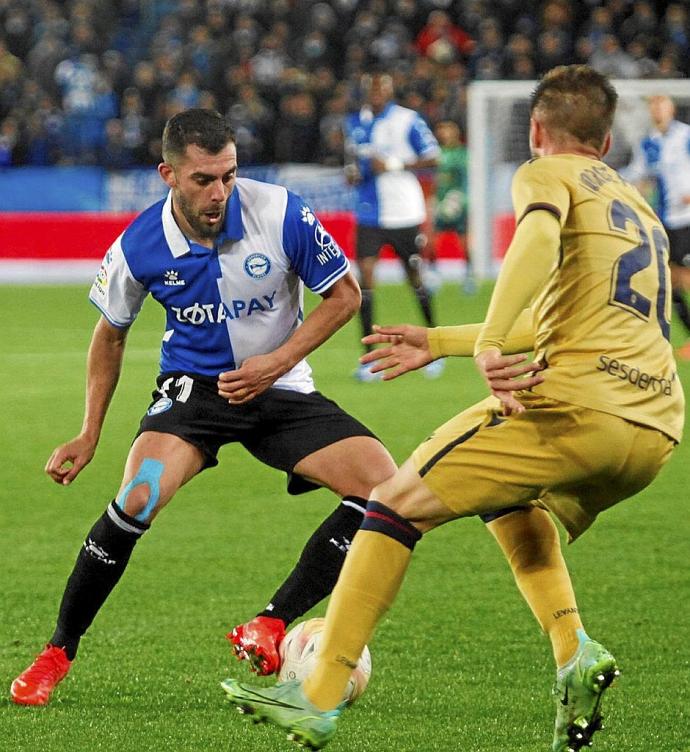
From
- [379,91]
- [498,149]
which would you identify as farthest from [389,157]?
[498,149]

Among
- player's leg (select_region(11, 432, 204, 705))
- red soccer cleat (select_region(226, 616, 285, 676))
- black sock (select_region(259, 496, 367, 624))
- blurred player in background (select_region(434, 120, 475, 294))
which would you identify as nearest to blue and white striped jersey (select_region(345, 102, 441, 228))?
blurred player in background (select_region(434, 120, 475, 294))

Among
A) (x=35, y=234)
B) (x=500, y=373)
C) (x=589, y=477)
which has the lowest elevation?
(x=35, y=234)

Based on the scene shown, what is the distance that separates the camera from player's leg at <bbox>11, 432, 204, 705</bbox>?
14.7 feet

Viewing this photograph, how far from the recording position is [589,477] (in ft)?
12.2

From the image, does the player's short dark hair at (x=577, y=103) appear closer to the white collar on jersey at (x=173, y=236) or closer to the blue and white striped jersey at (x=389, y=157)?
the white collar on jersey at (x=173, y=236)

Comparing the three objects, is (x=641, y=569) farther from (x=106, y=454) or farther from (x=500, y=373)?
(x=106, y=454)

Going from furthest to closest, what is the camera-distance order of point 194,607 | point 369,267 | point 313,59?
point 313,59 → point 369,267 → point 194,607

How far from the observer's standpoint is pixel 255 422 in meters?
4.78

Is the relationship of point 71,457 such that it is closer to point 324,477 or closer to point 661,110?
point 324,477

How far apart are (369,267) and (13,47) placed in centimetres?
1397

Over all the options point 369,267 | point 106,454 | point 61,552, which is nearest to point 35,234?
point 369,267

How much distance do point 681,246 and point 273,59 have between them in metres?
11.7

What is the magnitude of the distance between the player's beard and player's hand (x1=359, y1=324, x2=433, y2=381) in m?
0.87

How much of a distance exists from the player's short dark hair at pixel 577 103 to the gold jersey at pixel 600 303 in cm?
8
